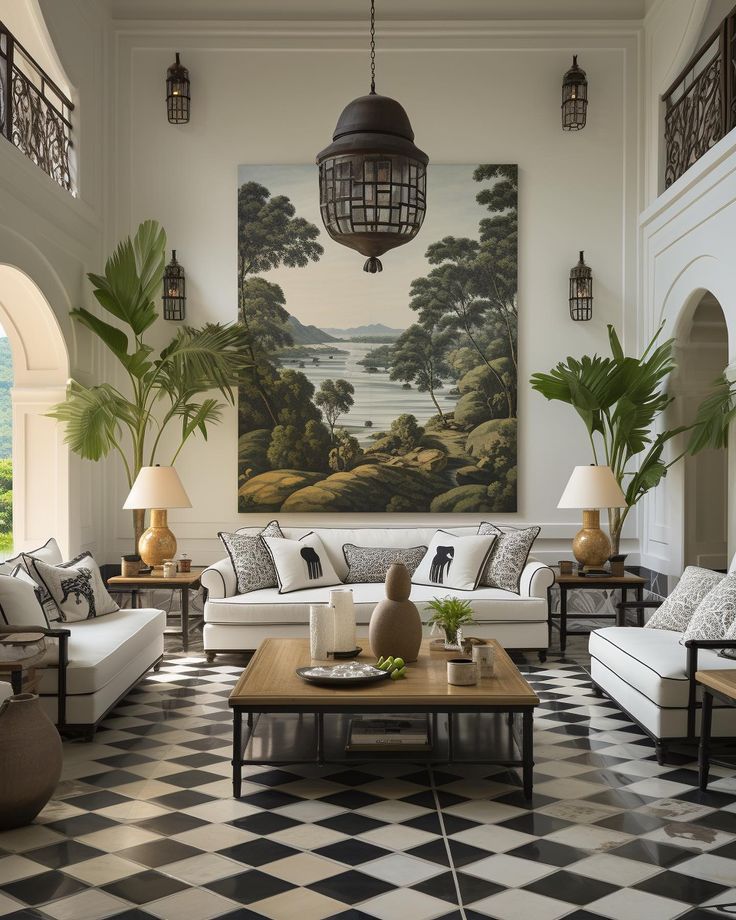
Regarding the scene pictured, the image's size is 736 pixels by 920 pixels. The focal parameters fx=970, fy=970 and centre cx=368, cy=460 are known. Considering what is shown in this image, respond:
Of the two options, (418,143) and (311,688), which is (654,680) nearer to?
(311,688)

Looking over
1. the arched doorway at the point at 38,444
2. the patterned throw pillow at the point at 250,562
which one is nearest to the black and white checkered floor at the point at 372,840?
the patterned throw pillow at the point at 250,562

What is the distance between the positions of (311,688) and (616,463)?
13.6 feet

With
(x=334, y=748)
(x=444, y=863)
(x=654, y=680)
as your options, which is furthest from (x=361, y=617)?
(x=444, y=863)

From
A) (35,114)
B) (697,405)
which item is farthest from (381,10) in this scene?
(697,405)

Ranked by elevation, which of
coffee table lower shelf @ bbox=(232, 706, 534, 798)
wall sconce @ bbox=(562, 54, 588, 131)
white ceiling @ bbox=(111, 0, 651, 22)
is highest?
white ceiling @ bbox=(111, 0, 651, 22)

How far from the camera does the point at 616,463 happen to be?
7656mm

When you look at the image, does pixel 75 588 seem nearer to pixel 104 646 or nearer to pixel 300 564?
pixel 104 646

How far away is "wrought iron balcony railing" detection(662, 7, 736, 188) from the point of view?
20.3 feet

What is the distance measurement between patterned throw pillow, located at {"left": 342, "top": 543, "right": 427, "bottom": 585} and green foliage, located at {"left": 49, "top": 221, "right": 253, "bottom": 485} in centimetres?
155

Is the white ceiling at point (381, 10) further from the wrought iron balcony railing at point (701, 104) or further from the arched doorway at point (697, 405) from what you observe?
the arched doorway at point (697, 405)

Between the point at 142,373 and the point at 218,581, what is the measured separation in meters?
1.81

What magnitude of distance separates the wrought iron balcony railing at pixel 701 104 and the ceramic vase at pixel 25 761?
533 cm

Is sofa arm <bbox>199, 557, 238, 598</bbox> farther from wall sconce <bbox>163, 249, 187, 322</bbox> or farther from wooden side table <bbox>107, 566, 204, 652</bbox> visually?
wall sconce <bbox>163, 249, 187, 322</bbox>

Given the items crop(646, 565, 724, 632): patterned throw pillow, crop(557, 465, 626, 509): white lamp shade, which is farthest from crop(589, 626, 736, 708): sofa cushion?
crop(557, 465, 626, 509): white lamp shade
